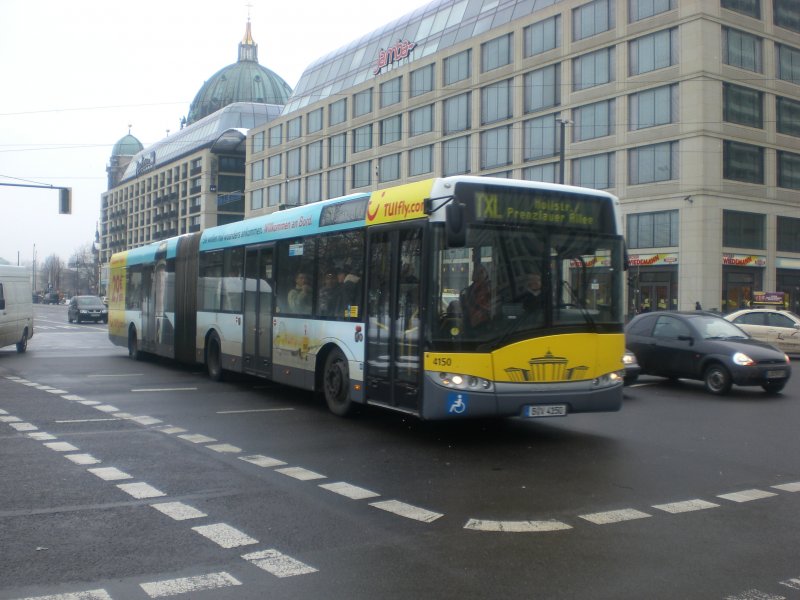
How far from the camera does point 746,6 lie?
44.3 m

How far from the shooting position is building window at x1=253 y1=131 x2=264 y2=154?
264 feet

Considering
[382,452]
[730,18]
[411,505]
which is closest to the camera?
[411,505]

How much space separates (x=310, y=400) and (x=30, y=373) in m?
7.38

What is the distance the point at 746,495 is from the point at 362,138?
59.4 m

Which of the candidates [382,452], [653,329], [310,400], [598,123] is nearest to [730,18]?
[598,123]

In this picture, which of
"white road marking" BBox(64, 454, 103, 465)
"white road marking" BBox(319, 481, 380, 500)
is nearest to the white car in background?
"white road marking" BBox(319, 481, 380, 500)

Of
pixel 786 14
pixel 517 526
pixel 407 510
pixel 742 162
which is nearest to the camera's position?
pixel 517 526

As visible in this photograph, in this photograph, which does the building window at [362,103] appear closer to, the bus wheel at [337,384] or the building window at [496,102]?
the building window at [496,102]

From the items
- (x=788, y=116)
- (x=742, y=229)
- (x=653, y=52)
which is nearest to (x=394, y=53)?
(x=653, y=52)

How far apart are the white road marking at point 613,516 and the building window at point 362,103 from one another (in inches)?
2337

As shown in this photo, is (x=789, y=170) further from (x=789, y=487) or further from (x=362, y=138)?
(x=789, y=487)

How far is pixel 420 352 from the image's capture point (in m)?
9.30

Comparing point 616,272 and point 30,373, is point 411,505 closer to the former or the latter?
point 616,272

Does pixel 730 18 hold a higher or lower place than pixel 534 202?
higher
